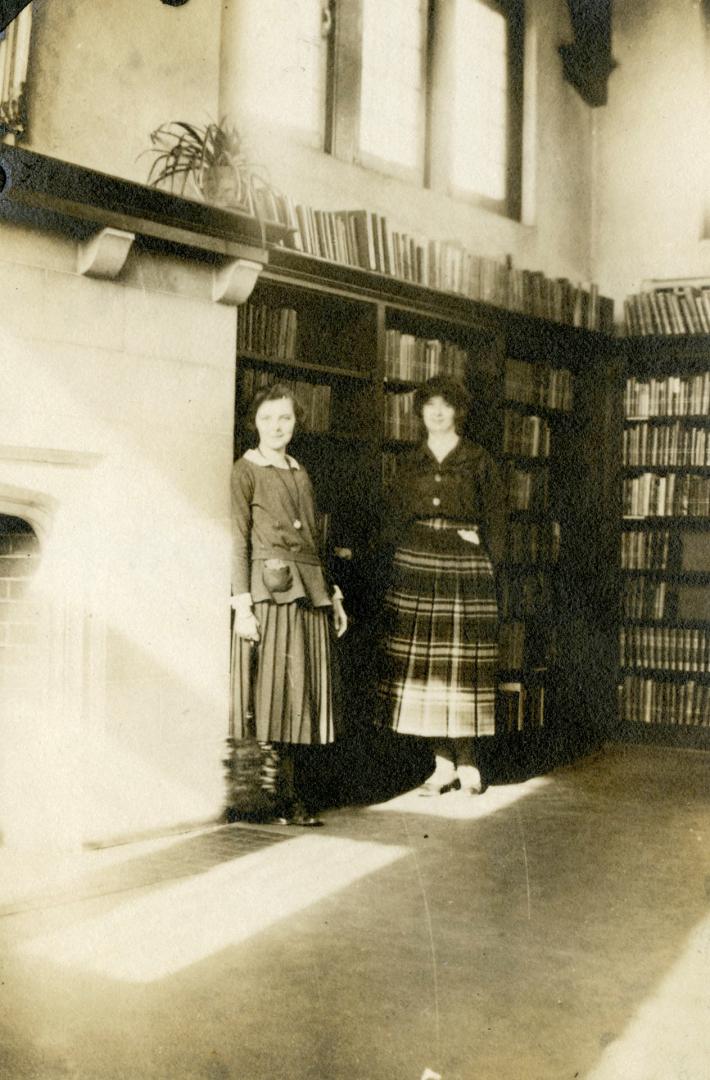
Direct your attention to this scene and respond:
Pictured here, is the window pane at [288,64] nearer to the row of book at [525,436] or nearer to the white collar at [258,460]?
the white collar at [258,460]

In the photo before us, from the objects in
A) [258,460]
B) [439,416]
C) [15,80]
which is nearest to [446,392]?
[439,416]

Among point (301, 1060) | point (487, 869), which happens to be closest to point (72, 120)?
point (487, 869)

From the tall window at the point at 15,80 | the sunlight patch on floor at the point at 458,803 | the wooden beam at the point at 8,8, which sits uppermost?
the tall window at the point at 15,80

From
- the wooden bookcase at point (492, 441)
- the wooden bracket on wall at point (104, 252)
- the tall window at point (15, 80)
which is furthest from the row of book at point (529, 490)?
the tall window at point (15, 80)

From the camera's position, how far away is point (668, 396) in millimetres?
6031

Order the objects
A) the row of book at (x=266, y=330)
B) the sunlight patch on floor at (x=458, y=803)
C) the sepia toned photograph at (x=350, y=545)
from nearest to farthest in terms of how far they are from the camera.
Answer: the sepia toned photograph at (x=350, y=545), the sunlight patch on floor at (x=458, y=803), the row of book at (x=266, y=330)

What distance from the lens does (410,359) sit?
16.7 feet

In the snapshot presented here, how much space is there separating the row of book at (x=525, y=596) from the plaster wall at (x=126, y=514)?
1929mm

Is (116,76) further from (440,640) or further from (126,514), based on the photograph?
(440,640)

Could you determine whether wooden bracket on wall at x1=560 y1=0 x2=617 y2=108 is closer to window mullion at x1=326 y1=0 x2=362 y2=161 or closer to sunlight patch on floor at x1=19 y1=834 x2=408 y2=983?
window mullion at x1=326 y1=0 x2=362 y2=161

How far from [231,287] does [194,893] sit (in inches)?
80.2

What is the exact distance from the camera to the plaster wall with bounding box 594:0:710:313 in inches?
219

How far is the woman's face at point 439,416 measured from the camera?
4.61 meters

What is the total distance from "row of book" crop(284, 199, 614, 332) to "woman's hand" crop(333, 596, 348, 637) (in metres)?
1.36
